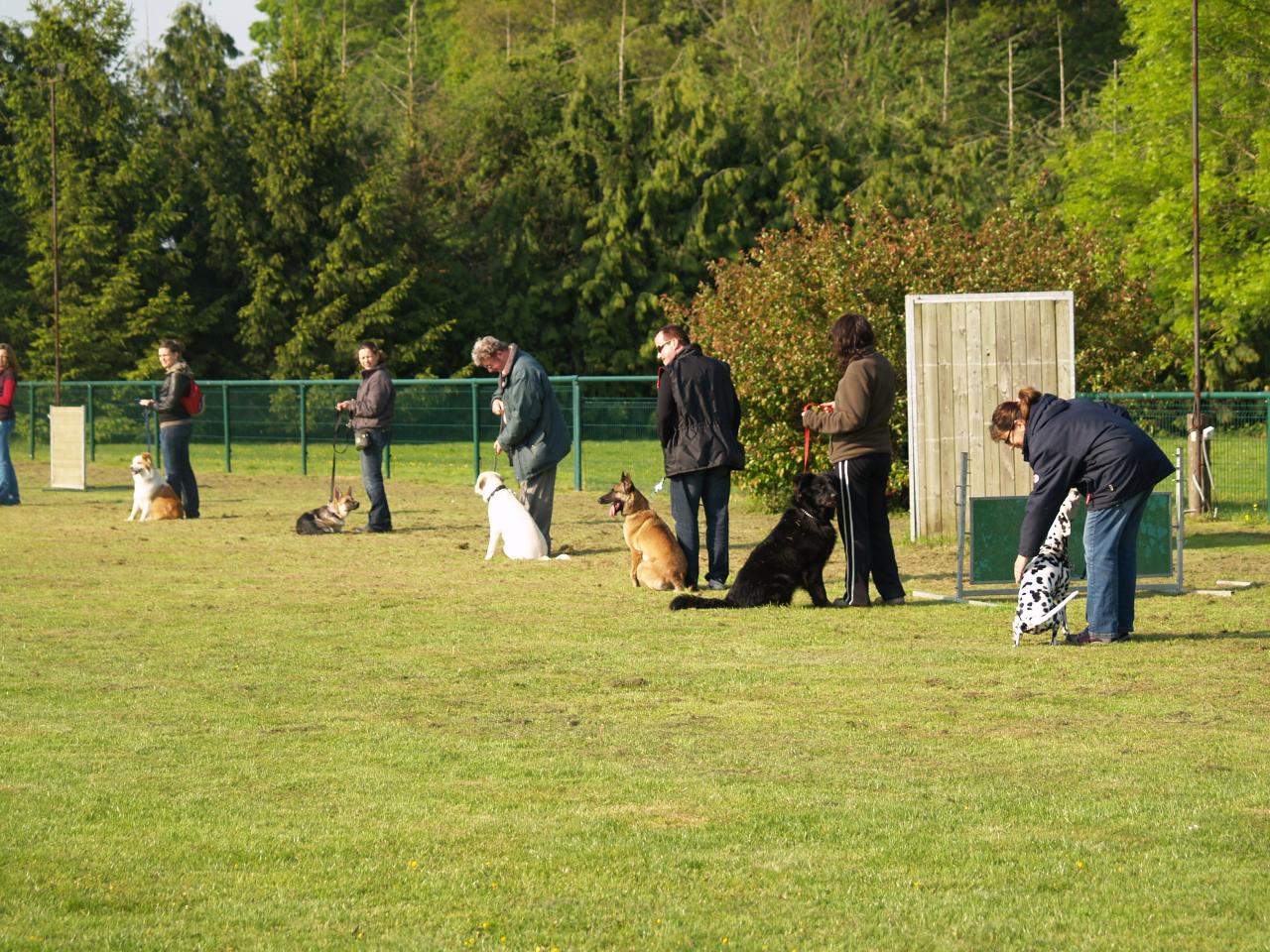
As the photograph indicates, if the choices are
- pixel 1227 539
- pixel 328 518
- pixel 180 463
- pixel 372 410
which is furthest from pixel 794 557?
pixel 180 463

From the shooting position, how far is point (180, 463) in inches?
719

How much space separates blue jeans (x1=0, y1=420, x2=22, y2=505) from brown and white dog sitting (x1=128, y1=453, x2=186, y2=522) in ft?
8.31

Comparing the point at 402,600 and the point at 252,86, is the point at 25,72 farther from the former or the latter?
the point at 402,600

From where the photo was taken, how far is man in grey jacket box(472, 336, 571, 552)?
46.4 feet

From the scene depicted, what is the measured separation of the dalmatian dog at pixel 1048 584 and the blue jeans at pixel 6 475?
14603 mm

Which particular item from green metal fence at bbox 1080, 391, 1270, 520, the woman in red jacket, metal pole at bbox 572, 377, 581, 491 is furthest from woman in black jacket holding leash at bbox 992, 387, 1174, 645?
metal pole at bbox 572, 377, 581, 491

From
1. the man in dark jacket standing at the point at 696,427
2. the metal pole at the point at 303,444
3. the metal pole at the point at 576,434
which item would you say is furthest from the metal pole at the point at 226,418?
the man in dark jacket standing at the point at 696,427

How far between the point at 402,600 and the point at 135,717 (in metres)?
4.37

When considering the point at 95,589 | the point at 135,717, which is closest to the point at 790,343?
the point at 95,589

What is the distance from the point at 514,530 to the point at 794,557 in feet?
13.5

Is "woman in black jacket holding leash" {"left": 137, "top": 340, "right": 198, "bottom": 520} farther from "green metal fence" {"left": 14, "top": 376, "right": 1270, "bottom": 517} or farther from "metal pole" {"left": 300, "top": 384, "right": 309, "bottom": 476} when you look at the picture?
"metal pole" {"left": 300, "top": 384, "right": 309, "bottom": 476}

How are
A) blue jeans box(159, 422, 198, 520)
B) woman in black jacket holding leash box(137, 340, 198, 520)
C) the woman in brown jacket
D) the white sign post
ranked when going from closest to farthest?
the woman in brown jacket → woman in black jacket holding leash box(137, 340, 198, 520) → blue jeans box(159, 422, 198, 520) → the white sign post

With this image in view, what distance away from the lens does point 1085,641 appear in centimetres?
961

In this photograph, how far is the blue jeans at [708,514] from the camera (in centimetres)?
1226
